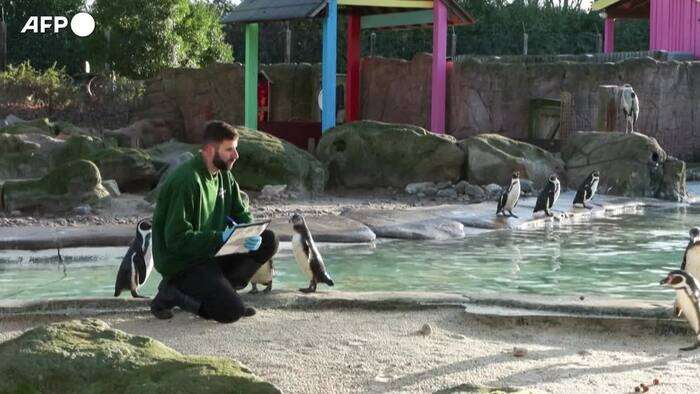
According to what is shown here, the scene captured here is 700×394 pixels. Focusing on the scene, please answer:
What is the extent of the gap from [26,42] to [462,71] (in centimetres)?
1442

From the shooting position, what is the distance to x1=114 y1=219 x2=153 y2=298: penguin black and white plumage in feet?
23.7

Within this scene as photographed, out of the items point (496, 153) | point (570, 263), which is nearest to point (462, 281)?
point (570, 263)

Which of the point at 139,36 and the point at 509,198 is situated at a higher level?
the point at 139,36

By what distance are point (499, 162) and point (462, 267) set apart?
6274 millimetres

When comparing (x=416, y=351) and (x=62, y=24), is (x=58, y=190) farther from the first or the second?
(x=62, y=24)

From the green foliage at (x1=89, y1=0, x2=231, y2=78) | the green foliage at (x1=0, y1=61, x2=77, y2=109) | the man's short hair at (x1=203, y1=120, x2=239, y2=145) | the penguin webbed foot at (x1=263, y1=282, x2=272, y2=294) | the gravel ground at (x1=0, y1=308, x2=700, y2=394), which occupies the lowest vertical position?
the gravel ground at (x1=0, y1=308, x2=700, y2=394)

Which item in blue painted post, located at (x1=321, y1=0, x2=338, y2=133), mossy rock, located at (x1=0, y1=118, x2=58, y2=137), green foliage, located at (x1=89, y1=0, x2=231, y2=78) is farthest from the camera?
green foliage, located at (x1=89, y1=0, x2=231, y2=78)

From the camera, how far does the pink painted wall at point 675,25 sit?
23.4 meters

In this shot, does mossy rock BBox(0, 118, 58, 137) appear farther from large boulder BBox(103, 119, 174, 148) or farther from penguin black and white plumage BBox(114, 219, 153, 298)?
penguin black and white plumage BBox(114, 219, 153, 298)

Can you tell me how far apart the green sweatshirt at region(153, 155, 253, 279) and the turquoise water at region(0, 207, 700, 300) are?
5.19 ft

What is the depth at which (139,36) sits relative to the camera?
25625mm

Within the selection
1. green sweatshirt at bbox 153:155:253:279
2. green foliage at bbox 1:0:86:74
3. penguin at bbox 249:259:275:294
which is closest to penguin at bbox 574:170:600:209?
penguin at bbox 249:259:275:294

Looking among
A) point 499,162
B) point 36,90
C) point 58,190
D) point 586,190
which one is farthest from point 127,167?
point 36,90

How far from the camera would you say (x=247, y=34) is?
63.4 ft
